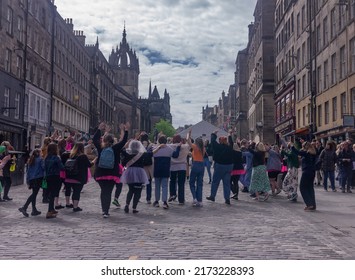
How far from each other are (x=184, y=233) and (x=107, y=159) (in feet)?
10.0

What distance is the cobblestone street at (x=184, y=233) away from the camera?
20.7ft

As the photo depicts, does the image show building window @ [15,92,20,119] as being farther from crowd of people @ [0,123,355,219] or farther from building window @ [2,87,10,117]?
crowd of people @ [0,123,355,219]

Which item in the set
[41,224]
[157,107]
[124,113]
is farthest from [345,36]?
[157,107]

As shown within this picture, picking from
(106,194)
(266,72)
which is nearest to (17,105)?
(106,194)

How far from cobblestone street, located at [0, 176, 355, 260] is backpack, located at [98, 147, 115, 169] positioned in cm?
113

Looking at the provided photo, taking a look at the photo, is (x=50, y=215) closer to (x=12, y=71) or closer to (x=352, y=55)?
(x=352, y=55)

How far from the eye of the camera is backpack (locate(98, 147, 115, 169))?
10.1m

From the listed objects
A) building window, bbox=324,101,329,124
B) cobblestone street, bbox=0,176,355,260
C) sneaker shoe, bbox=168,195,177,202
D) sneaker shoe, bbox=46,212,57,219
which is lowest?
cobblestone street, bbox=0,176,355,260

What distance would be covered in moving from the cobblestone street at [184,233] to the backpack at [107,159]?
3.72ft

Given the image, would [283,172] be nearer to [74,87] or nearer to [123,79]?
[74,87]

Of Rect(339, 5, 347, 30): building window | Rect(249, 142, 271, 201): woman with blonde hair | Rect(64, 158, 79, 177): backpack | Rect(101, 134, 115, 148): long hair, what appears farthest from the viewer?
Rect(339, 5, 347, 30): building window

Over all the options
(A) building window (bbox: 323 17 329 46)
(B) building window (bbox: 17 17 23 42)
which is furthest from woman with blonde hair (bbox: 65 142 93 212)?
(B) building window (bbox: 17 17 23 42)

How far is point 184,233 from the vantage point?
7.93 meters
